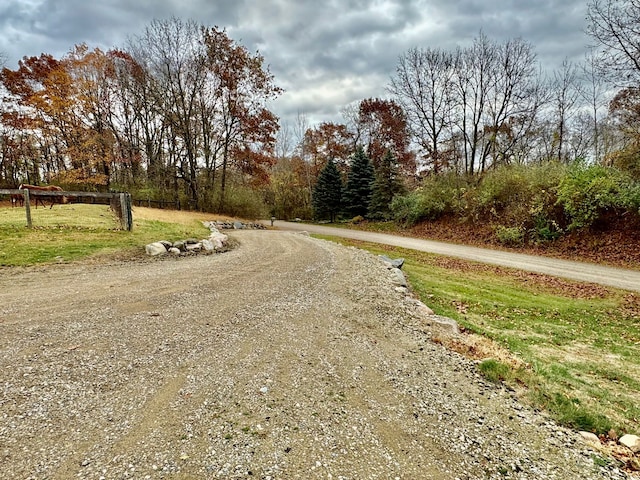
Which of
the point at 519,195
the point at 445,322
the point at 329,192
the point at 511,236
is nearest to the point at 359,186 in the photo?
the point at 329,192

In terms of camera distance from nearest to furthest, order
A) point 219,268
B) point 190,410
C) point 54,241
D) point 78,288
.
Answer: point 190,410 < point 78,288 < point 219,268 < point 54,241

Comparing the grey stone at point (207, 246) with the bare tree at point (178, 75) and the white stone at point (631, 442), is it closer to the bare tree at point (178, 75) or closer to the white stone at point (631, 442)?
the white stone at point (631, 442)

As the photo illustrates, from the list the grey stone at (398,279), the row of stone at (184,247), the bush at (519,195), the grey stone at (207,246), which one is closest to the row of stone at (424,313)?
the grey stone at (398,279)

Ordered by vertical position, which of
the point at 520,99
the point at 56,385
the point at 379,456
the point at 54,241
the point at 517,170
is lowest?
the point at 379,456

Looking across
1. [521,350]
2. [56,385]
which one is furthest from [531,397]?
[56,385]

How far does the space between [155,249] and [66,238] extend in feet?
8.48

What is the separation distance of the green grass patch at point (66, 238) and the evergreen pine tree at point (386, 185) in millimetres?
15695

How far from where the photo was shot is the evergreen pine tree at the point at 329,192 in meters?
28.5

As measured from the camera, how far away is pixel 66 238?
27.5 ft

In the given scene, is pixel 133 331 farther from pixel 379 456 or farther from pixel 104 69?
pixel 104 69

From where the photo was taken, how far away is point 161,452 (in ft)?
6.44

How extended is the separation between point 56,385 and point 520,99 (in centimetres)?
2457

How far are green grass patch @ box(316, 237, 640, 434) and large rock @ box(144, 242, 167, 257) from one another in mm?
6294

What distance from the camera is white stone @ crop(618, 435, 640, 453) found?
2496 millimetres
